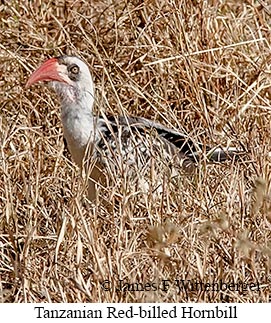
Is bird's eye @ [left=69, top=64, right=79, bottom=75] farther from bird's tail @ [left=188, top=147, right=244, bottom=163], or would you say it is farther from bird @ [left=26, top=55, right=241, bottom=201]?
bird's tail @ [left=188, top=147, right=244, bottom=163]

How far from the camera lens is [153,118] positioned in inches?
203

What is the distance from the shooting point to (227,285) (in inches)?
141

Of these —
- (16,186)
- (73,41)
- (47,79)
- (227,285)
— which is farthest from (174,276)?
(73,41)

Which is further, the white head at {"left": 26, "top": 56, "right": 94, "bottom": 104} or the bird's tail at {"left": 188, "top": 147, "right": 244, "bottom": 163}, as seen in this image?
the white head at {"left": 26, "top": 56, "right": 94, "bottom": 104}

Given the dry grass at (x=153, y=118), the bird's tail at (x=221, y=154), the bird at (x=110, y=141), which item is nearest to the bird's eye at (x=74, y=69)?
the bird at (x=110, y=141)

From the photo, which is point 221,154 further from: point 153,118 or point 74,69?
point 74,69

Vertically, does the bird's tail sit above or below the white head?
below

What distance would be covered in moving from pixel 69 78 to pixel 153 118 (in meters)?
0.44

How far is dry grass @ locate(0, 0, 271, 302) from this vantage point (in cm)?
355

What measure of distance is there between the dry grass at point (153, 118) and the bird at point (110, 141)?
7 centimetres

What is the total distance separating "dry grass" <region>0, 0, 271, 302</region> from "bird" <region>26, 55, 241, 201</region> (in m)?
0.07

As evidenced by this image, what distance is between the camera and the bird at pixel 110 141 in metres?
4.29

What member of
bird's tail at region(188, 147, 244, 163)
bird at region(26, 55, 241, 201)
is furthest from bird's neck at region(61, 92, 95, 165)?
bird's tail at region(188, 147, 244, 163)

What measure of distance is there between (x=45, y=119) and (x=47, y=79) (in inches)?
12.1
